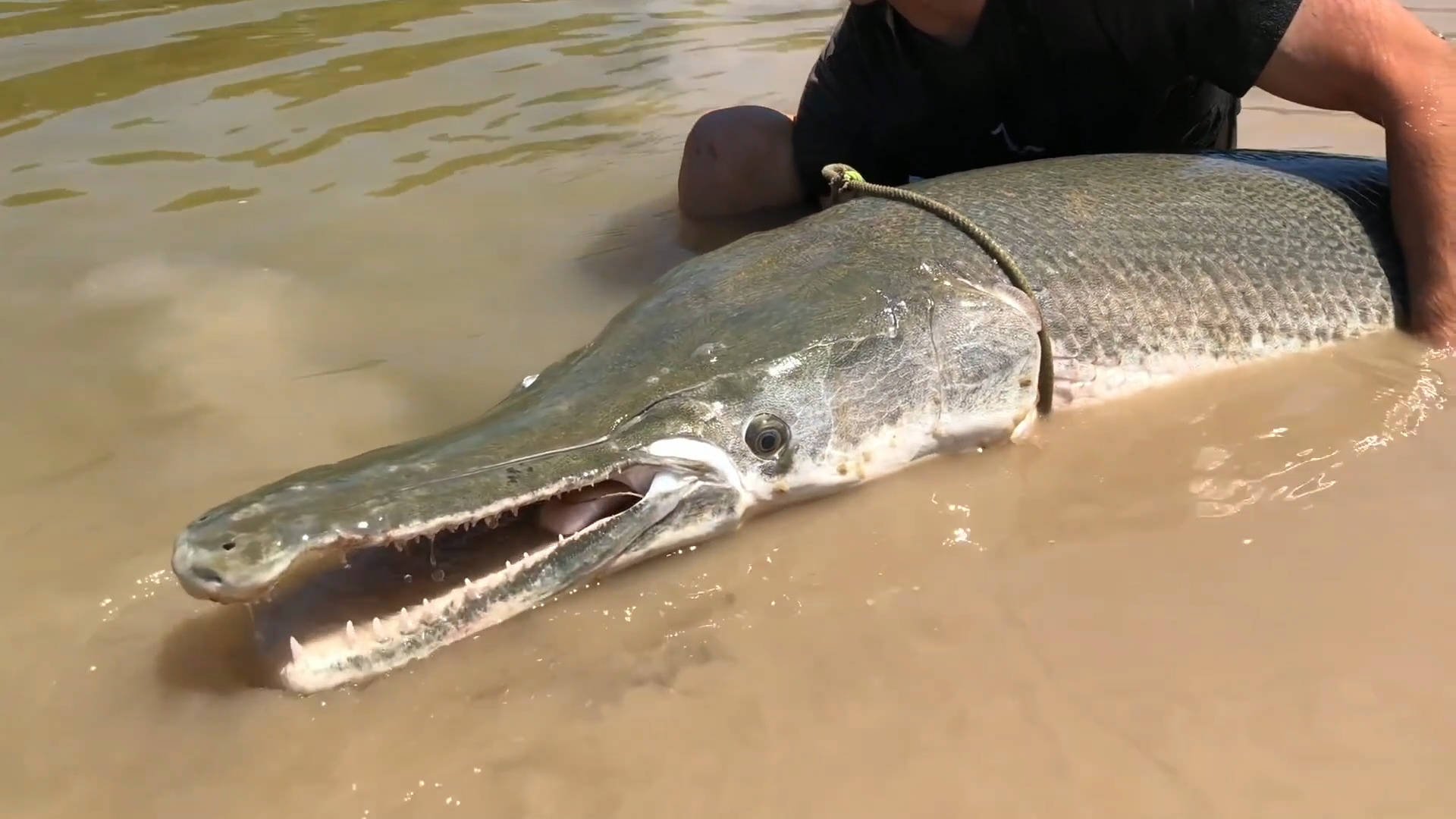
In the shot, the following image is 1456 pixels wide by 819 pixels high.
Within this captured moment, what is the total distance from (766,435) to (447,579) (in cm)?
63

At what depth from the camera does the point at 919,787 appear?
1.52 meters

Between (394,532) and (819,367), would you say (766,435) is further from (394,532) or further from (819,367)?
(394,532)

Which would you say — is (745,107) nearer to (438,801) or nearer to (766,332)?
(766,332)

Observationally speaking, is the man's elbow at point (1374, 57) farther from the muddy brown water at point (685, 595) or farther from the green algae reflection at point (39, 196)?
the green algae reflection at point (39, 196)

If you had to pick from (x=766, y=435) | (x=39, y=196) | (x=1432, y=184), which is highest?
(x=1432, y=184)

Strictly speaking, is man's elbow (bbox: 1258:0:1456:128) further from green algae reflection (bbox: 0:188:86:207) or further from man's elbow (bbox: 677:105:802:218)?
green algae reflection (bbox: 0:188:86:207)

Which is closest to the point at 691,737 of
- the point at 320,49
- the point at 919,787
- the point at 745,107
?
the point at 919,787

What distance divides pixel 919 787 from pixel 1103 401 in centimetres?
124

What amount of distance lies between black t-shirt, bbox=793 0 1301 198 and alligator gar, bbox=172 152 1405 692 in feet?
0.96

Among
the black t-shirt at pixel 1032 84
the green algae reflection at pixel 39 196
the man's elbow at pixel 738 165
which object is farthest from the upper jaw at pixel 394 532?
the green algae reflection at pixel 39 196

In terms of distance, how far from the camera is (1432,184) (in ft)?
8.64

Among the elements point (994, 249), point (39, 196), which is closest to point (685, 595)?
point (994, 249)

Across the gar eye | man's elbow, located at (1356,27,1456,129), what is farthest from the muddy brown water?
man's elbow, located at (1356,27,1456,129)

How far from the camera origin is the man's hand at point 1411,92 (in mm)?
2623
